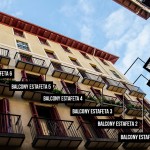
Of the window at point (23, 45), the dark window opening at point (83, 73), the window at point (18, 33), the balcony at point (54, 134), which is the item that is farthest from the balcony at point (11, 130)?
the window at point (18, 33)

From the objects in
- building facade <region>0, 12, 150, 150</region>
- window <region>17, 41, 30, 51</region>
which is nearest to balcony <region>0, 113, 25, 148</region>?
building facade <region>0, 12, 150, 150</region>

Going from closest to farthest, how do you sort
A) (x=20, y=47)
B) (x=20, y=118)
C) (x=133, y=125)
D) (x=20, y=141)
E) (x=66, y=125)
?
1. (x=133, y=125)
2. (x=20, y=141)
3. (x=20, y=118)
4. (x=66, y=125)
5. (x=20, y=47)

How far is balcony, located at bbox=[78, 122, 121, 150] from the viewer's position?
654 inches

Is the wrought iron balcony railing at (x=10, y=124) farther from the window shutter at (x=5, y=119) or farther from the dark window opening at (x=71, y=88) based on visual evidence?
the dark window opening at (x=71, y=88)

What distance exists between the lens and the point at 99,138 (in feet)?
55.3

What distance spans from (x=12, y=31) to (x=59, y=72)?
9.01 m

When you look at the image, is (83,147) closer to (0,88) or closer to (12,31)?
(0,88)

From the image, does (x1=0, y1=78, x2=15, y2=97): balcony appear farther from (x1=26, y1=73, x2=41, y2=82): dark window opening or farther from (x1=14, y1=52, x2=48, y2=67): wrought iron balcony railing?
(x1=14, y1=52, x2=48, y2=67): wrought iron balcony railing

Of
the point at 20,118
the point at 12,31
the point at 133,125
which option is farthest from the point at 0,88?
the point at 12,31

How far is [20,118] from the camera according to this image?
633 inches

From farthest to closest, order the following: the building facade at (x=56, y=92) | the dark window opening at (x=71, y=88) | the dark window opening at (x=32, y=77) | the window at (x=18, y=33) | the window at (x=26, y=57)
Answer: the window at (x=18, y=33), the window at (x=26, y=57), the dark window opening at (x=71, y=88), the dark window opening at (x=32, y=77), the building facade at (x=56, y=92)

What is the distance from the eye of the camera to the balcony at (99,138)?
1661 cm

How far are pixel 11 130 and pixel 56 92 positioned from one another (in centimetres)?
527

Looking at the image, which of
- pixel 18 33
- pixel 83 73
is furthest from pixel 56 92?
pixel 18 33
